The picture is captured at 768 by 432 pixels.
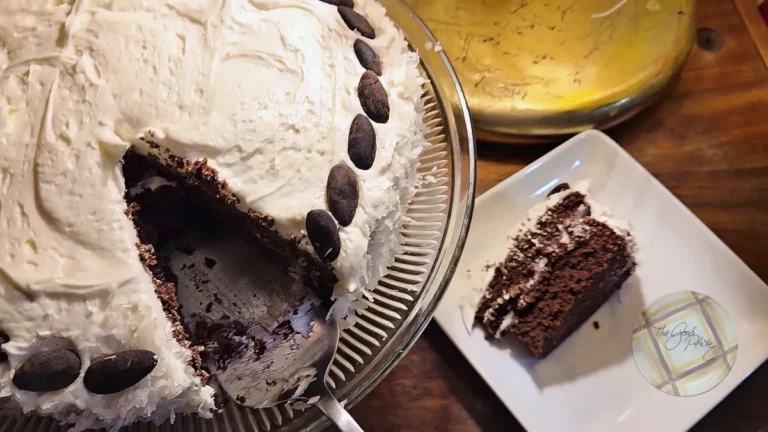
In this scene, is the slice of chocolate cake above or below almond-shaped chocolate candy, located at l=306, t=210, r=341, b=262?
below

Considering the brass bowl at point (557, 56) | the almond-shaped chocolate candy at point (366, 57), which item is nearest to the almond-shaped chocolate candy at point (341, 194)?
the almond-shaped chocolate candy at point (366, 57)

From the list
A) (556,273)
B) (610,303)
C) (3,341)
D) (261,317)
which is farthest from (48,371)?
(610,303)

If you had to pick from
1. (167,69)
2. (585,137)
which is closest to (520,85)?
(585,137)

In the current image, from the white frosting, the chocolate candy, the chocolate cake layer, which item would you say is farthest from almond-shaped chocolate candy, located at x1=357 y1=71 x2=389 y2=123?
the chocolate candy

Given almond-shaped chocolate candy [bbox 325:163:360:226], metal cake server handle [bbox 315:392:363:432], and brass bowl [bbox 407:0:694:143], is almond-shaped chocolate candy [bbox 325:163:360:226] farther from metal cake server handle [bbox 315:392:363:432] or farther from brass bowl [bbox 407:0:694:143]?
brass bowl [bbox 407:0:694:143]

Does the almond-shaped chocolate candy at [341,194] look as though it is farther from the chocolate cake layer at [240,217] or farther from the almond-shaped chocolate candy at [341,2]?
the almond-shaped chocolate candy at [341,2]
